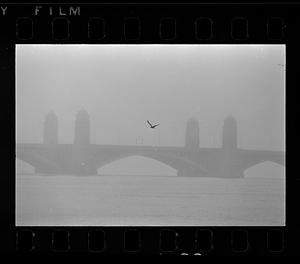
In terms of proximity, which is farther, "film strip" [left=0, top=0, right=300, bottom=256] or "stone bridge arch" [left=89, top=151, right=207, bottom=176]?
"stone bridge arch" [left=89, top=151, right=207, bottom=176]

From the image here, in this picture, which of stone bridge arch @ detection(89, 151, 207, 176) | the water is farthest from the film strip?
stone bridge arch @ detection(89, 151, 207, 176)

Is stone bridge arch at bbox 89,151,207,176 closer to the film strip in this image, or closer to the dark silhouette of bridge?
the dark silhouette of bridge
